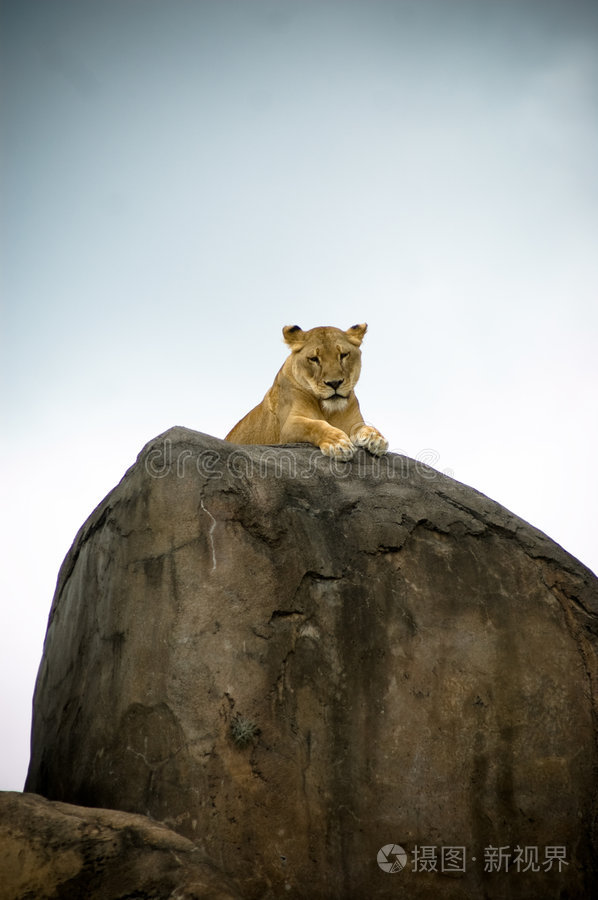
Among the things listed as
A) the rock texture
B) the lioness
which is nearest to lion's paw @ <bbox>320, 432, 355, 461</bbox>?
the rock texture

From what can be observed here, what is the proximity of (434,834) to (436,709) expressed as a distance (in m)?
0.91

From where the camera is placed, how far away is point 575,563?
25.9 feet

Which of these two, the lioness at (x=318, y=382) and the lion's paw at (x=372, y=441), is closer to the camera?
the lion's paw at (x=372, y=441)

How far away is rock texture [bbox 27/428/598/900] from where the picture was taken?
612cm

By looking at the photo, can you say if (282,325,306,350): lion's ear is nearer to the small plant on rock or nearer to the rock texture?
the rock texture

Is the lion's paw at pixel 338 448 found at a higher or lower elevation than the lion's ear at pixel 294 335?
lower

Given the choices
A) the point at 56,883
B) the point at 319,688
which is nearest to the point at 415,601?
the point at 319,688

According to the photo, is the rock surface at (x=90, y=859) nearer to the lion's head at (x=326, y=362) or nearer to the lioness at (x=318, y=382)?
the lioness at (x=318, y=382)

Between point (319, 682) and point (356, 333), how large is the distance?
195 inches

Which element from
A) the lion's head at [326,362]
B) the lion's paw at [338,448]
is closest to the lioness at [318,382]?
the lion's head at [326,362]

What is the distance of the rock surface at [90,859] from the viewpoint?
507cm

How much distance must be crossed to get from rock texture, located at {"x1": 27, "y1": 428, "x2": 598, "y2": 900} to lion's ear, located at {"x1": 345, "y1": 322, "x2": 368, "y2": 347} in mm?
2942

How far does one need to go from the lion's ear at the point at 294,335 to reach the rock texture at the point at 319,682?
2.77 m

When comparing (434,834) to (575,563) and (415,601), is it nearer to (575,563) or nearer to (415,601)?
(415,601)
